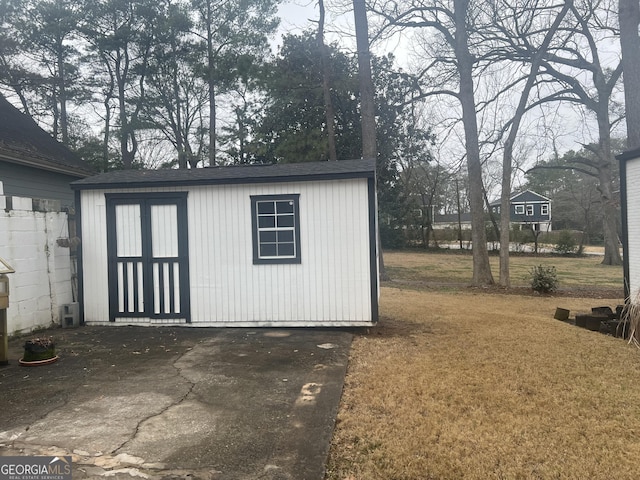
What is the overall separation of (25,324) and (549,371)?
6934 mm

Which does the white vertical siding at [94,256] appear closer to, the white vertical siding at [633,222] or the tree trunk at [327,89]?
the white vertical siding at [633,222]

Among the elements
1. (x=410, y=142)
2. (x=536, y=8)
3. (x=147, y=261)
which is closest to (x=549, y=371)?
(x=147, y=261)

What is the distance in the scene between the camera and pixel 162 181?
672 centimetres

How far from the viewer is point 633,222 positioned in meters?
7.22

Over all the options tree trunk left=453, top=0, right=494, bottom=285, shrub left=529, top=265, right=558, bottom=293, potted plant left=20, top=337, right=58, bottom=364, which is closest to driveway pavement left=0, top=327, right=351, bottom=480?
potted plant left=20, top=337, right=58, bottom=364

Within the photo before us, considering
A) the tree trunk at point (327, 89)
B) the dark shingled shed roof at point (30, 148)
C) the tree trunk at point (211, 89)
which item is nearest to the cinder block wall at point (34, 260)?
the dark shingled shed roof at point (30, 148)

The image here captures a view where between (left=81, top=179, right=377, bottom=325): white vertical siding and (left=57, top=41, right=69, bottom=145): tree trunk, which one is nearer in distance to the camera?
(left=81, top=179, right=377, bottom=325): white vertical siding

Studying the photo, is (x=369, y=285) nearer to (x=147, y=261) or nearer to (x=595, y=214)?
(x=147, y=261)

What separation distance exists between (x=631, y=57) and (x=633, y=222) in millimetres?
7278

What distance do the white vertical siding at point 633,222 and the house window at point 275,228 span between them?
5610 mm

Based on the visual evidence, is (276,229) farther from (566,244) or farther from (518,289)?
(566,244)

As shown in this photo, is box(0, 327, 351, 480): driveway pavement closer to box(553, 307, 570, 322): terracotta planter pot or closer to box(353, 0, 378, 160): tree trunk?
box(553, 307, 570, 322): terracotta planter pot

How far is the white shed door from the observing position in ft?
22.3

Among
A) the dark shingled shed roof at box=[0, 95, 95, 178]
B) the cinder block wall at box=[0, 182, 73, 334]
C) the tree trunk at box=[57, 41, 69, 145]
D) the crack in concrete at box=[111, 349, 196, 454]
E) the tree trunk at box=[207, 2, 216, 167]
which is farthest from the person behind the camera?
the tree trunk at box=[207, 2, 216, 167]
